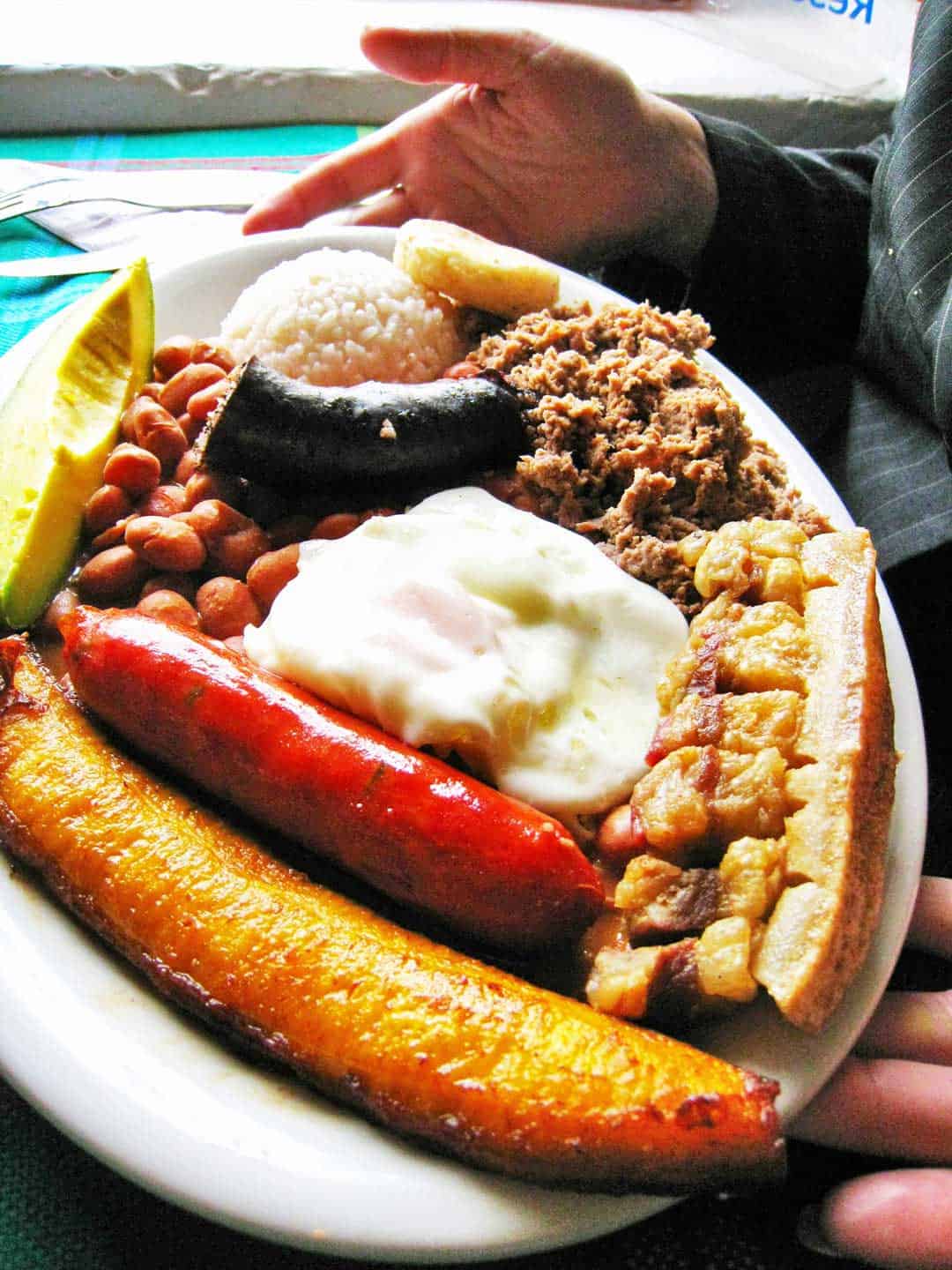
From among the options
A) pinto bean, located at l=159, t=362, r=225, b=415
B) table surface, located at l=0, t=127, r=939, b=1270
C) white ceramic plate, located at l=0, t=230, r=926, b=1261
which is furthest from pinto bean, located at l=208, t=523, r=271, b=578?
table surface, located at l=0, t=127, r=939, b=1270

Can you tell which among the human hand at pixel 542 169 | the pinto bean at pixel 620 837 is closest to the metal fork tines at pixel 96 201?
the human hand at pixel 542 169

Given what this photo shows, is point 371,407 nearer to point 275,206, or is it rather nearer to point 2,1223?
point 275,206

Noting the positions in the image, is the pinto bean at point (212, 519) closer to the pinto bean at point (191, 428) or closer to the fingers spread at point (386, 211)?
the pinto bean at point (191, 428)

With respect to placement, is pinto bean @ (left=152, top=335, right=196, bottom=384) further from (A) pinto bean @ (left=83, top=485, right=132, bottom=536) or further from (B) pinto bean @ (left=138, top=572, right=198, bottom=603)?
(B) pinto bean @ (left=138, top=572, right=198, bottom=603)

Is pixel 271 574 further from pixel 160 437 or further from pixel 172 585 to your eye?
pixel 160 437

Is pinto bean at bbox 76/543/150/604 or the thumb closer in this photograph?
pinto bean at bbox 76/543/150/604

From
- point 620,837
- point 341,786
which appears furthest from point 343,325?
point 620,837

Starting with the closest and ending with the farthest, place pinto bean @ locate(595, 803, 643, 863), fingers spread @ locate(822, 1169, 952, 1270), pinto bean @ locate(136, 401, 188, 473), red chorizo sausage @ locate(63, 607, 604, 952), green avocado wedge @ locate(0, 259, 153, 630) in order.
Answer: fingers spread @ locate(822, 1169, 952, 1270) → red chorizo sausage @ locate(63, 607, 604, 952) → pinto bean @ locate(595, 803, 643, 863) → green avocado wedge @ locate(0, 259, 153, 630) → pinto bean @ locate(136, 401, 188, 473)
